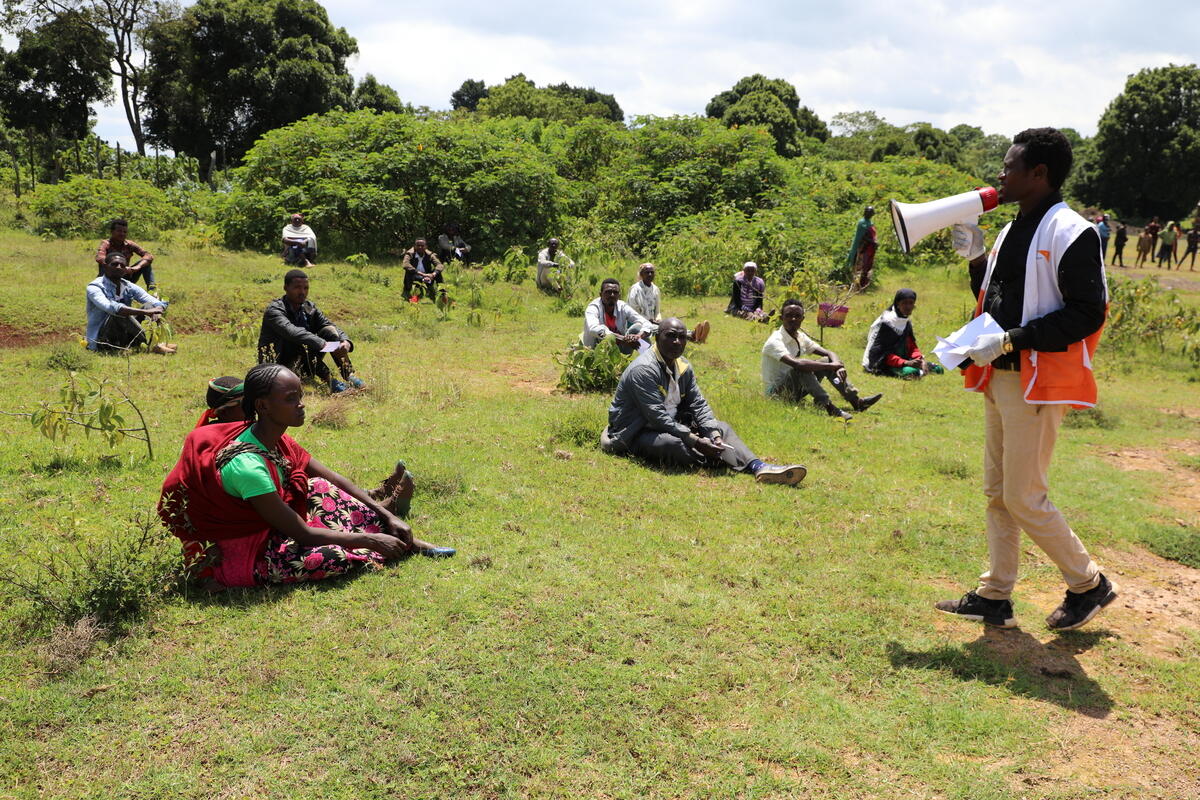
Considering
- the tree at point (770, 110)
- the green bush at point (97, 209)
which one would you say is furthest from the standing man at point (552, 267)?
the tree at point (770, 110)

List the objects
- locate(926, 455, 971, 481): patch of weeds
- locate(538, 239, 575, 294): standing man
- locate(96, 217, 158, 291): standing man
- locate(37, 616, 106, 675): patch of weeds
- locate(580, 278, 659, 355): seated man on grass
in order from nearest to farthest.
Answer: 1. locate(37, 616, 106, 675): patch of weeds
2. locate(926, 455, 971, 481): patch of weeds
3. locate(580, 278, 659, 355): seated man on grass
4. locate(96, 217, 158, 291): standing man
5. locate(538, 239, 575, 294): standing man

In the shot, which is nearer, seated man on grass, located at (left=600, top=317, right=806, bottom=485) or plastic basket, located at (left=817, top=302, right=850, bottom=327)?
seated man on grass, located at (left=600, top=317, right=806, bottom=485)

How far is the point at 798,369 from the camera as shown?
837cm

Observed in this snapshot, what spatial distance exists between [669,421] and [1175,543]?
3.35m

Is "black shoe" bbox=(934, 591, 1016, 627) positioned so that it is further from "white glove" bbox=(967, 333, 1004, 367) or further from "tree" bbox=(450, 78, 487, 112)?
"tree" bbox=(450, 78, 487, 112)

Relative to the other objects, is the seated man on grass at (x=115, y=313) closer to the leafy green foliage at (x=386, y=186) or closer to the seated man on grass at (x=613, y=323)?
the seated man on grass at (x=613, y=323)

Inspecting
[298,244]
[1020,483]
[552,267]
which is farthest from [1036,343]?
[298,244]

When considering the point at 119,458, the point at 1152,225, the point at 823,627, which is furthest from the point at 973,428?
the point at 1152,225

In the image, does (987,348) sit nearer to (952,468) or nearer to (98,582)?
(952,468)

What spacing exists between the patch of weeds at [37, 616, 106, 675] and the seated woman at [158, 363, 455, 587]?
56 centimetres

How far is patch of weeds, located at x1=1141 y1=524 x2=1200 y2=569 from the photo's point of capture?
5.20 m

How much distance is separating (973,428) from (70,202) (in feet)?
52.6

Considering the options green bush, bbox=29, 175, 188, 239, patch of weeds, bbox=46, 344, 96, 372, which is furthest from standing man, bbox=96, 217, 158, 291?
green bush, bbox=29, 175, 188, 239

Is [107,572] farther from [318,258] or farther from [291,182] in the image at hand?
[291,182]
